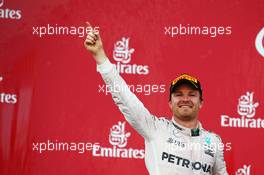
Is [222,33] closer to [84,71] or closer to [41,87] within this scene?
[84,71]

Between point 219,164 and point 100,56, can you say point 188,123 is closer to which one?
point 219,164

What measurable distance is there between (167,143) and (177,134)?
0.24ft

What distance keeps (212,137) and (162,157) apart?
31 cm

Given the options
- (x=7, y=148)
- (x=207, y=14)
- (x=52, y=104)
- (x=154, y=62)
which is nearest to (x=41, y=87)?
(x=52, y=104)

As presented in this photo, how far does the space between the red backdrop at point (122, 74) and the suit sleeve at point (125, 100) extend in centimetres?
95

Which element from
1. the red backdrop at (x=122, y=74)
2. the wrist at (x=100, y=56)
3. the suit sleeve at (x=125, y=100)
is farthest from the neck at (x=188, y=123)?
the red backdrop at (x=122, y=74)

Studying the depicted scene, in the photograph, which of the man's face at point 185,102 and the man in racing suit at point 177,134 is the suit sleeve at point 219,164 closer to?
the man in racing suit at point 177,134

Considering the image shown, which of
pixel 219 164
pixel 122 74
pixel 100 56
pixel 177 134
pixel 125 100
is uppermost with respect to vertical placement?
pixel 122 74

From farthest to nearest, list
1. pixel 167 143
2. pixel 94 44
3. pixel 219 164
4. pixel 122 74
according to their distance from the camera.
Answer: pixel 122 74 → pixel 219 164 → pixel 167 143 → pixel 94 44

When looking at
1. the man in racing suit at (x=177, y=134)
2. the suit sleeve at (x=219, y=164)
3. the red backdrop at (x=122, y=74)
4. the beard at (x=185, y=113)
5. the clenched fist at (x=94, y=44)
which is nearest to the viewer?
the clenched fist at (x=94, y=44)

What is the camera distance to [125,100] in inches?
88.7

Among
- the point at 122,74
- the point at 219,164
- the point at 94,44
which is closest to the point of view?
the point at 94,44

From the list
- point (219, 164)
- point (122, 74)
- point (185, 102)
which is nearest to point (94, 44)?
point (185, 102)

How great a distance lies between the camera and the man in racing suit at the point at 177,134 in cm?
229
